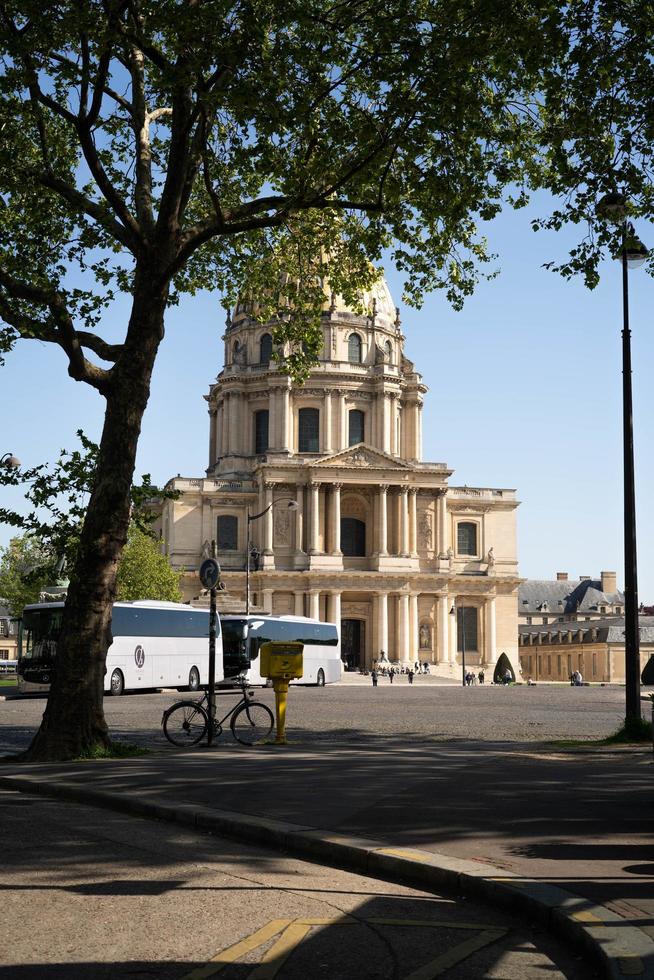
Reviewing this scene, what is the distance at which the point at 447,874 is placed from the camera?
257 inches

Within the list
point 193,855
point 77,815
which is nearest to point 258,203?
point 77,815

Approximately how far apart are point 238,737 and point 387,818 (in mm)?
8354

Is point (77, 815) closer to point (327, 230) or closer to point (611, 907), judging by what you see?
point (611, 907)

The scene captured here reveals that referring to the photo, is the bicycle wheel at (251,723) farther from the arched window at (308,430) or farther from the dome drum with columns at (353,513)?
the arched window at (308,430)

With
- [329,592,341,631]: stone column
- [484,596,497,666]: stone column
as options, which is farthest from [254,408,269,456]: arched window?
[484,596,497,666]: stone column

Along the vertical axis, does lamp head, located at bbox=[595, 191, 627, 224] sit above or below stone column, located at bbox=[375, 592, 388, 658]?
above

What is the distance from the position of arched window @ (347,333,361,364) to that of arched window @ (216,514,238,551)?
16294mm

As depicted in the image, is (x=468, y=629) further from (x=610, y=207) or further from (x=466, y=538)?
(x=610, y=207)

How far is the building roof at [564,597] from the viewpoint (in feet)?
483

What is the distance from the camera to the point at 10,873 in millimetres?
6602

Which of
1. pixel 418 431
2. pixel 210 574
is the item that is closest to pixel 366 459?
pixel 418 431

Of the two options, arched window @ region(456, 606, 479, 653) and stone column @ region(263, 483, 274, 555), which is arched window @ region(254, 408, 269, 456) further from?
arched window @ region(456, 606, 479, 653)

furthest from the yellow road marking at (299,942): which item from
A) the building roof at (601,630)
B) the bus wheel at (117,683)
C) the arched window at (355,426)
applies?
the building roof at (601,630)

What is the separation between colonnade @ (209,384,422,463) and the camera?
3467 inches
